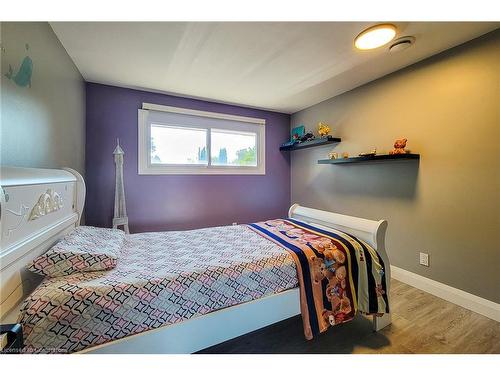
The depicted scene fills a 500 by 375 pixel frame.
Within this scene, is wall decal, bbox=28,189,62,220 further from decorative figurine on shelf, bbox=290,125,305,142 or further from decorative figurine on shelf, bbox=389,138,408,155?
decorative figurine on shelf, bbox=290,125,305,142

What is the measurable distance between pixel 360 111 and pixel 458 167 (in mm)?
1203

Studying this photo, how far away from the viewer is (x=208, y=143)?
3.18 metres

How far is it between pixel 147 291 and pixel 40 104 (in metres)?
1.44

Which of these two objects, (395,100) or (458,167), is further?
(395,100)

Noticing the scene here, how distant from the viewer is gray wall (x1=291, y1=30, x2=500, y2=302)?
5.56 ft

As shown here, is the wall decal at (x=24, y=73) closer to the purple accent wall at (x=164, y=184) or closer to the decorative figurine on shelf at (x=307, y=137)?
the purple accent wall at (x=164, y=184)

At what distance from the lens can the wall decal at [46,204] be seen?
109cm

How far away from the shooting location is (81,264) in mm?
1082

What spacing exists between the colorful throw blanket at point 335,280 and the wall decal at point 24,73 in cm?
185

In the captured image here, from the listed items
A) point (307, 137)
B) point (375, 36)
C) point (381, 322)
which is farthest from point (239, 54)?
point (381, 322)

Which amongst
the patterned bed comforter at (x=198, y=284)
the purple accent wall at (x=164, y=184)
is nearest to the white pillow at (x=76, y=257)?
the patterned bed comforter at (x=198, y=284)

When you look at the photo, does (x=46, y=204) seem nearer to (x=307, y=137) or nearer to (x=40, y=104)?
(x=40, y=104)
